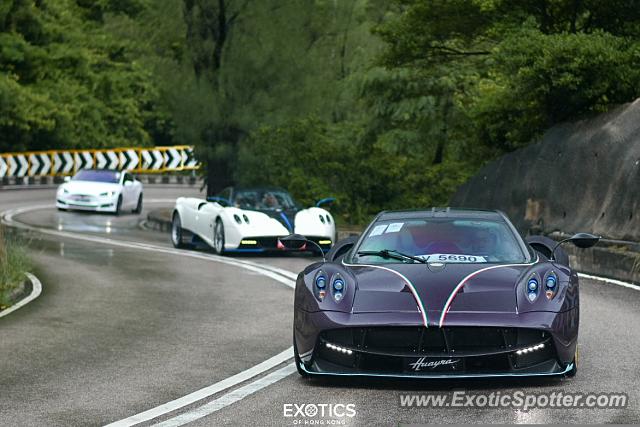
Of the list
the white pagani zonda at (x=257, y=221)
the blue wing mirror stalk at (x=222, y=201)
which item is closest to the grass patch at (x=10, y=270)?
the white pagani zonda at (x=257, y=221)

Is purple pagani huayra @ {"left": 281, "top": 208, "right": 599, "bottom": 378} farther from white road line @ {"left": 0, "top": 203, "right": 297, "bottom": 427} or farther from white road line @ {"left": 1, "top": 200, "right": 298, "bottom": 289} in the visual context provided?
white road line @ {"left": 1, "top": 200, "right": 298, "bottom": 289}

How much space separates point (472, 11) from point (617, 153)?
8740mm

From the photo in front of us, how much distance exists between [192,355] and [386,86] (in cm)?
3020

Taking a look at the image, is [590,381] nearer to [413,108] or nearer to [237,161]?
[237,161]

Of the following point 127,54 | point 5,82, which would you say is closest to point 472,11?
point 5,82

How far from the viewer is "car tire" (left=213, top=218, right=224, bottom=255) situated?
2427 cm

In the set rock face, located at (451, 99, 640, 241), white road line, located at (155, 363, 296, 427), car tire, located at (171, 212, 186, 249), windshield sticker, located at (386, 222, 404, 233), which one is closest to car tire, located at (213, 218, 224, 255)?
car tire, located at (171, 212, 186, 249)

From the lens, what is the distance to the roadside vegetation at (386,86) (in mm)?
24953

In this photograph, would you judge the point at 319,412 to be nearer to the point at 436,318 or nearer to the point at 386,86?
the point at 436,318

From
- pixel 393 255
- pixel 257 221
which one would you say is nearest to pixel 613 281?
pixel 257 221

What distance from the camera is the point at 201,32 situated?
118 feet

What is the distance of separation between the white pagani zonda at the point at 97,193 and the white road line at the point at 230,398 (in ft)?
95.9

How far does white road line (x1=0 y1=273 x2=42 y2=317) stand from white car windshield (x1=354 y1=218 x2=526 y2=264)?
18.2 feet

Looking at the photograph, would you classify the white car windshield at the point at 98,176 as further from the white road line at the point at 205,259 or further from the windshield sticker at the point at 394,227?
the windshield sticker at the point at 394,227
